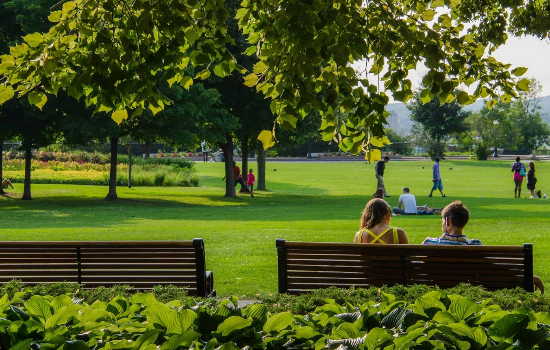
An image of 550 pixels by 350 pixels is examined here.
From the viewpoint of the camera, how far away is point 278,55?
5066 millimetres

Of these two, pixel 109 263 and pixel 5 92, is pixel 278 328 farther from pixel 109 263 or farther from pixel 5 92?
pixel 109 263

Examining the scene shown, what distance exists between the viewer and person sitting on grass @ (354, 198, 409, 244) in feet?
22.7

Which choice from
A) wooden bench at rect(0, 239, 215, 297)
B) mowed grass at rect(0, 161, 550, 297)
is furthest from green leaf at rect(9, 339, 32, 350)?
mowed grass at rect(0, 161, 550, 297)

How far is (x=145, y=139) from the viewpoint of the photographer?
96.0 feet

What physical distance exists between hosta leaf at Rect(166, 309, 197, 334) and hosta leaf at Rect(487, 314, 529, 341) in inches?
52.8

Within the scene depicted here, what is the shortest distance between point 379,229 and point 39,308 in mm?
4066

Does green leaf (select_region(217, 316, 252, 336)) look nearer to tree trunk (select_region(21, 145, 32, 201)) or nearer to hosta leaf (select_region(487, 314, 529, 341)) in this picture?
hosta leaf (select_region(487, 314, 529, 341))

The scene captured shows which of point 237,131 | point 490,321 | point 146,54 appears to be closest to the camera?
point 490,321

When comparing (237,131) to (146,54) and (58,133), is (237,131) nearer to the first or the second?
(58,133)

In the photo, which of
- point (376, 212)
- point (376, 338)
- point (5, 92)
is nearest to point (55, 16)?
point (5, 92)

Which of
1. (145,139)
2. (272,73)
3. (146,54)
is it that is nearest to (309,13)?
(272,73)

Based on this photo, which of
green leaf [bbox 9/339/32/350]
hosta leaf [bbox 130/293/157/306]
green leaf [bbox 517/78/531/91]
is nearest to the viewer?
green leaf [bbox 9/339/32/350]

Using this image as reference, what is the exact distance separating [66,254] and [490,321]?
434 centimetres

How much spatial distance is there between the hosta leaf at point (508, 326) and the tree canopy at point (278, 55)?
2145mm
